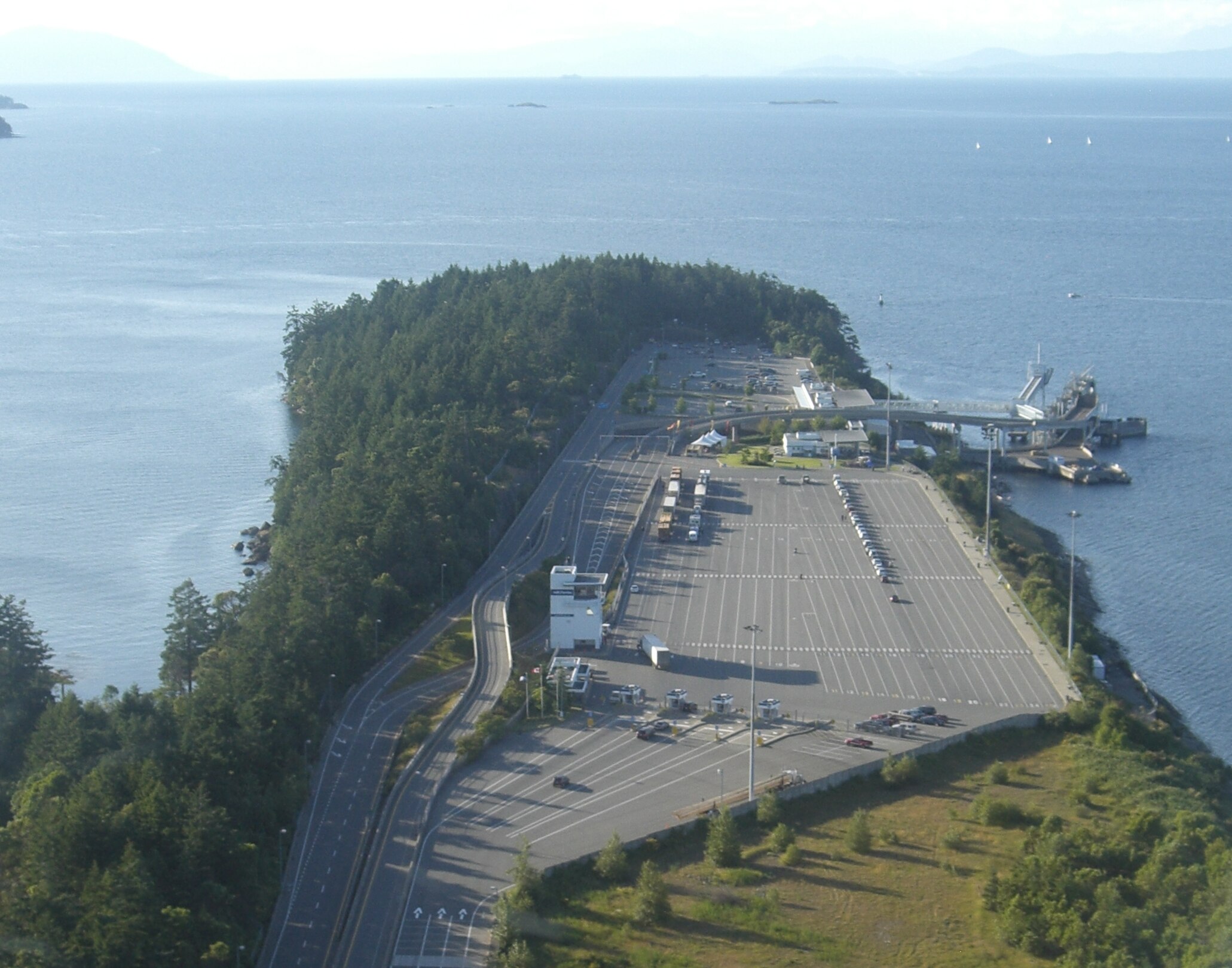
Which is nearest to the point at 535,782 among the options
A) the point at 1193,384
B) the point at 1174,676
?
the point at 1174,676

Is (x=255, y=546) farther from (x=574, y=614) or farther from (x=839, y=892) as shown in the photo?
(x=839, y=892)

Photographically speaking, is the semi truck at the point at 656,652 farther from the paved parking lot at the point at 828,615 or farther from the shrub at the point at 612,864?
the shrub at the point at 612,864

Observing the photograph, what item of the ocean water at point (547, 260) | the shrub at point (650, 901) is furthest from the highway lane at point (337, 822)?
the ocean water at point (547, 260)

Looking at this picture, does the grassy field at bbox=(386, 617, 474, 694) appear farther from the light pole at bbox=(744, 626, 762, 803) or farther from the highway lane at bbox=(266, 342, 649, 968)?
the light pole at bbox=(744, 626, 762, 803)

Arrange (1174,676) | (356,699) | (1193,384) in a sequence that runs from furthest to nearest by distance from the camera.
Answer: (1193,384) < (1174,676) < (356,699)

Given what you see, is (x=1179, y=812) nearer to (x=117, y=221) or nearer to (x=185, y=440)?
(x=185, y=440)

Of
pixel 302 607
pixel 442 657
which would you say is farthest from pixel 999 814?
pixel 302 607
